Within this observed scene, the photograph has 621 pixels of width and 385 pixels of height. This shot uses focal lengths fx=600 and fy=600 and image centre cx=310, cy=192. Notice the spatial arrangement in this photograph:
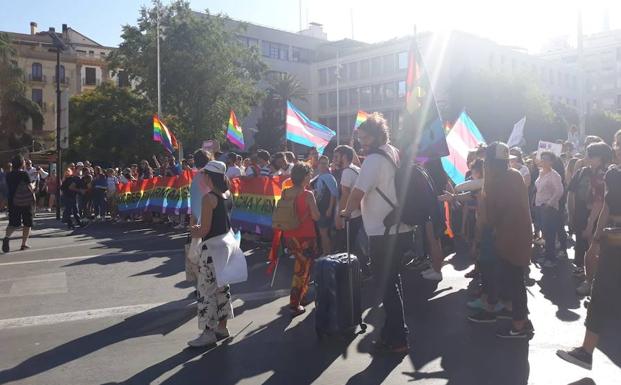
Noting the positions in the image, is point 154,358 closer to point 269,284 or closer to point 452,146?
point 269,284

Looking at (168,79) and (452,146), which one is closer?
(452,146)

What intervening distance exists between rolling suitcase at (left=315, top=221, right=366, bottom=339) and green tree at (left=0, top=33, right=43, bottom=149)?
1869 inches

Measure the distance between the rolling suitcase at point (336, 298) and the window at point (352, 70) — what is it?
64.2 meters

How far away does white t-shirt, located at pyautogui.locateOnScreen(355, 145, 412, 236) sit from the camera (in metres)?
5.06

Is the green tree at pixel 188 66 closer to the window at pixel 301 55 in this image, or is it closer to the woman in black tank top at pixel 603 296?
the window at pixel 301 55

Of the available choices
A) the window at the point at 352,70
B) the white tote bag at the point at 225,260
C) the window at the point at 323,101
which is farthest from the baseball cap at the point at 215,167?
the window at the point at 323,101

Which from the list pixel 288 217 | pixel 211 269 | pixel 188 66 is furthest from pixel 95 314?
pixel 188 66

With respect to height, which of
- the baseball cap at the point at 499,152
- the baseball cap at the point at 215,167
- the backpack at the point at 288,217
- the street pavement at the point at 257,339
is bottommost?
the street pavement at the point at 257,339

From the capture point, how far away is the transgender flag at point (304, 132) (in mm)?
12141

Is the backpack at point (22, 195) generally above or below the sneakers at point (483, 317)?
above

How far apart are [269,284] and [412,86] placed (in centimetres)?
326

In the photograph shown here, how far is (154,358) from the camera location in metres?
5.18

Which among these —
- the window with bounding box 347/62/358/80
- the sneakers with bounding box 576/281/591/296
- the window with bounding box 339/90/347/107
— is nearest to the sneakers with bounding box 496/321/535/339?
the sneakers with bounding box 576/281/591/296

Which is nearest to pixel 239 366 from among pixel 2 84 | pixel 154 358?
pixel 154 358
